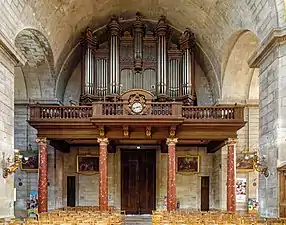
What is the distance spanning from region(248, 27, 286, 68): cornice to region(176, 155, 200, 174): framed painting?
30.0 ft

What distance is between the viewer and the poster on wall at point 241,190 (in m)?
21.8

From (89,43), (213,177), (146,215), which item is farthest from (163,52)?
(146,215)

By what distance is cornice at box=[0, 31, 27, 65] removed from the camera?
1350 cm

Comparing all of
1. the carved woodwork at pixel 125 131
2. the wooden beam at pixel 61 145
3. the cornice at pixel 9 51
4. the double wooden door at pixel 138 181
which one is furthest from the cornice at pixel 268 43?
the double wooden door at pixel 138 181

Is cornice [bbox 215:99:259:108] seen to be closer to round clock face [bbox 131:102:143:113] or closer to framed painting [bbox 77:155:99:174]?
round clock face [bbox 131:102:143:113]

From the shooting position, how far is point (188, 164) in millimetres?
24109

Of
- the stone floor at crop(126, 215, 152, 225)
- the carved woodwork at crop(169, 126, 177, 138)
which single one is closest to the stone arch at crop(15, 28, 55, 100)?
the carved woodwork at crop(169, 126, 177, 138)

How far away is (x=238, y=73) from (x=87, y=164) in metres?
8.73

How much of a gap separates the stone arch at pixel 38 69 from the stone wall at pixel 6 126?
195 inches

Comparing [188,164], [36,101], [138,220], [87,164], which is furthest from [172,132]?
[36,101]

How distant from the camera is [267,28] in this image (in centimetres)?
1441

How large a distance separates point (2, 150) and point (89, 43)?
9836mm

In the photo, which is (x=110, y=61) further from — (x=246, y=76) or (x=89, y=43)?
(x=246, y=76)

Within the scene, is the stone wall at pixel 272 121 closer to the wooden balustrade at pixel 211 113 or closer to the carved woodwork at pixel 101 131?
the wooden balustrade at pixel 211 113
